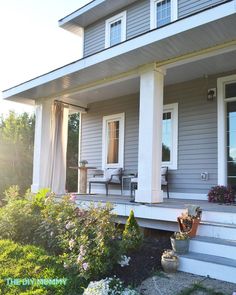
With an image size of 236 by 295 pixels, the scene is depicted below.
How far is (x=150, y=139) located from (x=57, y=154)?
10.5 ft

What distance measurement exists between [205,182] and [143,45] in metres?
3.03

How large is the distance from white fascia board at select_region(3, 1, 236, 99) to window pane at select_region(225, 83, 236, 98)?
2342 millimetres

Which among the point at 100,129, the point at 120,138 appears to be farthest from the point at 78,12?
the point at 120,138

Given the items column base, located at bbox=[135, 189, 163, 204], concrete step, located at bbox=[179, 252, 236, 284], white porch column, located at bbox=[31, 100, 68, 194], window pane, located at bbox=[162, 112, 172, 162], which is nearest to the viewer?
concrete step, located at bbox=[179, 252, 236, 284]

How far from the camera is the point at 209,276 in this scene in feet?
11.1

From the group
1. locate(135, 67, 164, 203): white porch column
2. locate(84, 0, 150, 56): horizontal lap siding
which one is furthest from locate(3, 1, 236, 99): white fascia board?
locate(84, 0, 150, 56): horizontal lap siding

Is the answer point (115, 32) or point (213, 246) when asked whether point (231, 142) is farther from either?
point (115, 32)

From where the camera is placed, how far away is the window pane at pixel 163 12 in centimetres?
757

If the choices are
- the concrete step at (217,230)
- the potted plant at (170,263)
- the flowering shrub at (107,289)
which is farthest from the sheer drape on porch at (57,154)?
the flowering shrub at (107,289)

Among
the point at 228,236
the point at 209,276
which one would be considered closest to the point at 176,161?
the point at 228,236

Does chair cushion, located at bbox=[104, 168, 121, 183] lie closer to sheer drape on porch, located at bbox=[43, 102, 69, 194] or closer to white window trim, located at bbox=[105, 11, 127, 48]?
sheer drape on porch, located at bbox=[43, 102, 69, 194]

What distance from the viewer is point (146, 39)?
15.9 ft

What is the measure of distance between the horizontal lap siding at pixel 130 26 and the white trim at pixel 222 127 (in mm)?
2579

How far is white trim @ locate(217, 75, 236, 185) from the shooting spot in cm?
618
